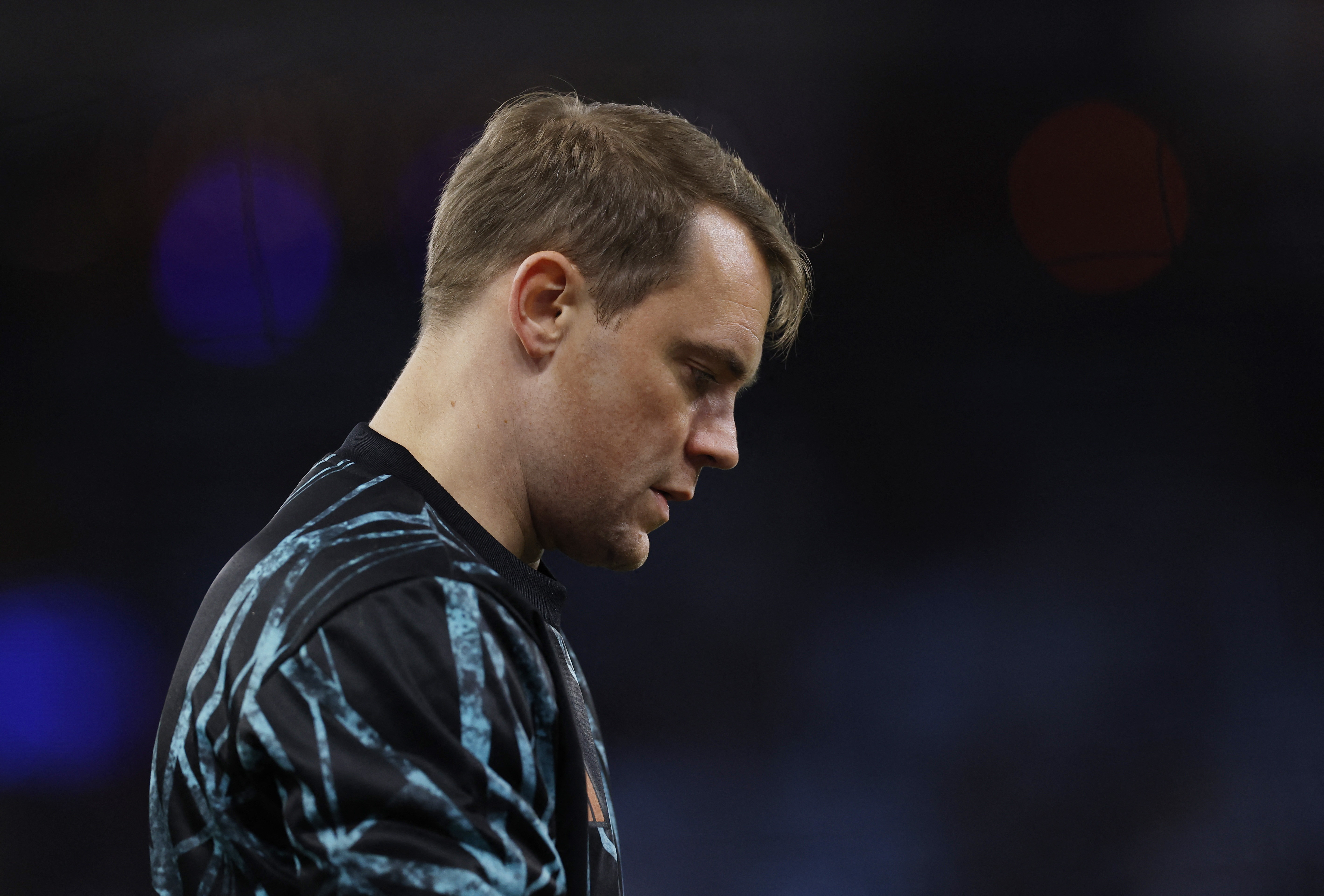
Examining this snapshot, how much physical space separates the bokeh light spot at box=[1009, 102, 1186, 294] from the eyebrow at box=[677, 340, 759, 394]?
59.7 inches

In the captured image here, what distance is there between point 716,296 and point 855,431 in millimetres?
1328

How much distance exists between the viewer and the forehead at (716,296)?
74 cm

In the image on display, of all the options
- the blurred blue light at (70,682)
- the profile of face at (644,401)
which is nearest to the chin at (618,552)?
the profile of face at (644,401)

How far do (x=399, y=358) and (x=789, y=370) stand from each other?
0.82 m

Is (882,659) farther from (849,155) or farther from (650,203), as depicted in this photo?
(650,203)

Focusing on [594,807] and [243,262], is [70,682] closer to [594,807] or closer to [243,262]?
[243,262]

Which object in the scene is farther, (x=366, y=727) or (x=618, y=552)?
(x=618, y=552)

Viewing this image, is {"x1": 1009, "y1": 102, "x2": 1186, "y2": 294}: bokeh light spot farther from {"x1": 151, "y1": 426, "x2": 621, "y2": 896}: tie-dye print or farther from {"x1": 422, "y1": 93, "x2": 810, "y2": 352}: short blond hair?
{"x1": 151, "y1": 426, "x2": 621, "y2": 896}: tie-dye print

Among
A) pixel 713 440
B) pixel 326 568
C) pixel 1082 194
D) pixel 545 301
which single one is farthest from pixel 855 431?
pixel 326 568

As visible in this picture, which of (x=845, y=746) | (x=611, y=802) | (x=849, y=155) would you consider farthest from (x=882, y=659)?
(x=611, y=802)

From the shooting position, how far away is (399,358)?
198 cm

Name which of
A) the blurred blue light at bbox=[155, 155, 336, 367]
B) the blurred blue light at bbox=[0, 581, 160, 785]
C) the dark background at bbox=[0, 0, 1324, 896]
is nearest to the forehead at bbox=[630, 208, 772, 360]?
the dark background at bbox=[0, 0, 1324, 896]

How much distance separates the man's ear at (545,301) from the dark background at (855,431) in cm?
133

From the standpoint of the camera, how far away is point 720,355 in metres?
0.76
